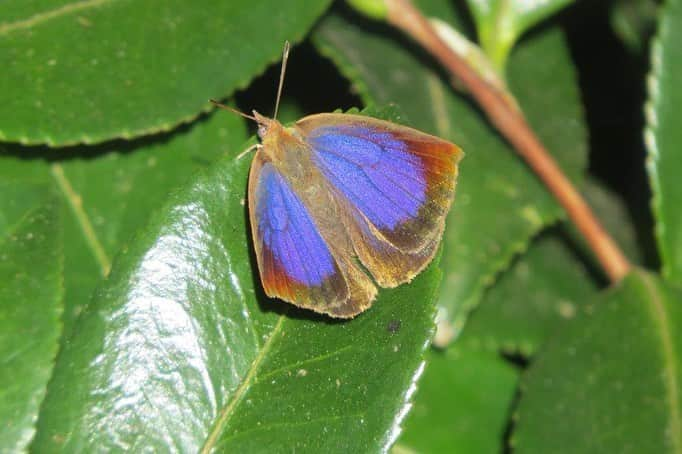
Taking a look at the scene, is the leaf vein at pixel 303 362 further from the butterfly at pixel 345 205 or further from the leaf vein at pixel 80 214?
the leaf vein at pixel 80 214

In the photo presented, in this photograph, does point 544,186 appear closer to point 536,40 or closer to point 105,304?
point 536,40

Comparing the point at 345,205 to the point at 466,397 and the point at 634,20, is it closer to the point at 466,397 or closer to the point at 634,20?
the point at 466,397

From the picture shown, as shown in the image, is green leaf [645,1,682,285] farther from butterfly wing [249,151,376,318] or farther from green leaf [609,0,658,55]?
butterfly wing [249,151,376,318]

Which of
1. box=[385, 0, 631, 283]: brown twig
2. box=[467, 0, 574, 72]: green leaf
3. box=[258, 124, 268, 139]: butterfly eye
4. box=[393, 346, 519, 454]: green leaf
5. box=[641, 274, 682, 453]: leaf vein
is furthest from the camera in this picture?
box=[393, 346, 519, 454]: green leaf

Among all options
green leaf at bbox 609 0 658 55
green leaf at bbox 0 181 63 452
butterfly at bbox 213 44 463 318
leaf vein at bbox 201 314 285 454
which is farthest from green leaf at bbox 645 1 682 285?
green leaf at bbox 0 181 63 452

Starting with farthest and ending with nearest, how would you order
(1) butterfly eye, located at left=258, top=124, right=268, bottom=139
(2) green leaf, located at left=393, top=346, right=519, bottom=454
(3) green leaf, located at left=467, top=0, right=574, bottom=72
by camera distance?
1. (2) green leaf, located at left=393, top=346, right=519, bottom=454
2. (3) green leaf, located at left=467, top=0, right=574, bottom=72
3. (1) butterfly eye, located at left=258, top=124, right=268, bottom=139

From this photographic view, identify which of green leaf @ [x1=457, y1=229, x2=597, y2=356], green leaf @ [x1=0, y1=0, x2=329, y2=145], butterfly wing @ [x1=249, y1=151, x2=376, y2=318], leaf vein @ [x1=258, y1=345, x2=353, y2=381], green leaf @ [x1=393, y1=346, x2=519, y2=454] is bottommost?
green leaf @ [x1=393, y1=346, x2=519, y2=454]

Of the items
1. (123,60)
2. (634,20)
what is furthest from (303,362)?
(634,20)
